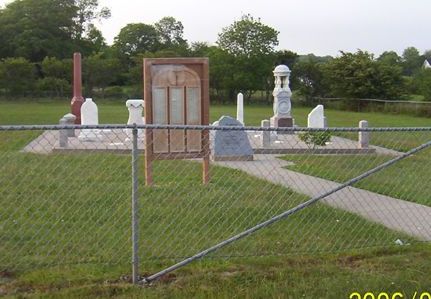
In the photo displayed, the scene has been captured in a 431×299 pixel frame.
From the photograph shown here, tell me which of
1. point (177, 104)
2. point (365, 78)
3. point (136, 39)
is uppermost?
point (136, 39)

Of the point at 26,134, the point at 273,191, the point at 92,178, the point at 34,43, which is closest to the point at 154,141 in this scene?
the point at 92,178

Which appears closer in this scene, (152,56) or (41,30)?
(152,56)

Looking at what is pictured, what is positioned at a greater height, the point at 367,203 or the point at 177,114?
the point at 177,114

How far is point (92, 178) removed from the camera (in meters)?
10.3

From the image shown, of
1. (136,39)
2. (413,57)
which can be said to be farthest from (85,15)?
(413,57)

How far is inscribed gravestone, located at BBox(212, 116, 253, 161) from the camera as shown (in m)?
13.6

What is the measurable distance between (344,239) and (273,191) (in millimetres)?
2818

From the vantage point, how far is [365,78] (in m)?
44.1

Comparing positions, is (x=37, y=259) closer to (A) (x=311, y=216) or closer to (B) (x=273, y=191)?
(A) (x=311, y=216)

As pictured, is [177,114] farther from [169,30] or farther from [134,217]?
[169,30]

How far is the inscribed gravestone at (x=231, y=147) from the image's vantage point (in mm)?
13641

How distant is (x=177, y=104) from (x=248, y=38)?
48.3 meters

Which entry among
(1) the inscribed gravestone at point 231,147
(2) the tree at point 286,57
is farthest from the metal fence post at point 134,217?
(2) the tree at point 286,57

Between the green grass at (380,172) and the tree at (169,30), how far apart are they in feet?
223
